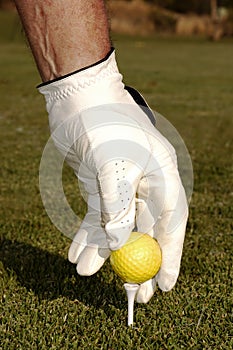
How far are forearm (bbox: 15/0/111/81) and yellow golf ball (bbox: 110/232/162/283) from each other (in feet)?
1.99

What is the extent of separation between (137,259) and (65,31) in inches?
30.0

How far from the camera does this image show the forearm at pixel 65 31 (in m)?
1.93

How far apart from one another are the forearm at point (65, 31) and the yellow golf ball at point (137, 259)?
61cm

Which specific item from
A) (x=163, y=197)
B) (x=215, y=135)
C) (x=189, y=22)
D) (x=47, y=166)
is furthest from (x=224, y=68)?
(x=189, y=22)

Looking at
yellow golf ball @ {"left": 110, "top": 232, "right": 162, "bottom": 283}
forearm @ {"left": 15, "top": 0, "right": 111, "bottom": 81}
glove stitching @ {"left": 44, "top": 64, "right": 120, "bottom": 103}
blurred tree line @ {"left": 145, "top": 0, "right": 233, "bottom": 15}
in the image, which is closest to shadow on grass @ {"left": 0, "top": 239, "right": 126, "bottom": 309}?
yellow golf ball @ {"left": 110, "top": 232, "right": 162, "bottom": 283}

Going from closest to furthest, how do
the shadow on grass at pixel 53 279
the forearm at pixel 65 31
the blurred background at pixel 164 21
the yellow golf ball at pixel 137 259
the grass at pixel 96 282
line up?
the forearm at pixel 65 31, the yellow golf ball at pixel 137 259, the grass at pixel 96 282, the shadow on grass at pixel 53 279, the blurred background at pixel 164 21

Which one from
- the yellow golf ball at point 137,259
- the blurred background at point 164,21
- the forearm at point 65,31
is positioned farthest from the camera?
the blurred background at point 164,21

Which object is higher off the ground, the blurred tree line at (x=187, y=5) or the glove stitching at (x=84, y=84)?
the glove stitching at (x=84, y=84)

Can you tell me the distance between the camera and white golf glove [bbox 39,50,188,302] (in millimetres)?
2020

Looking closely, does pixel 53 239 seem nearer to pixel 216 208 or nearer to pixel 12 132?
pixel 216 208

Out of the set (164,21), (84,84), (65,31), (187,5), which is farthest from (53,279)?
(187,5)

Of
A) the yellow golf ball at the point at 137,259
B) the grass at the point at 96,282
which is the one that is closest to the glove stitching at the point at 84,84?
the yellow golf ball at the point at 137,259

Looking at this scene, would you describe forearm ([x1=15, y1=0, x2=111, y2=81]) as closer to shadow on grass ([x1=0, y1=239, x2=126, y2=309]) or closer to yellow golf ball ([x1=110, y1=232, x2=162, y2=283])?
yellow golf ball ([x1=110, y1=232, x2=162, y2=283])

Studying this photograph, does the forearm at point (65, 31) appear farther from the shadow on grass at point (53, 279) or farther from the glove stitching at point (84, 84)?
the shadow on grass at point (53, 279)
